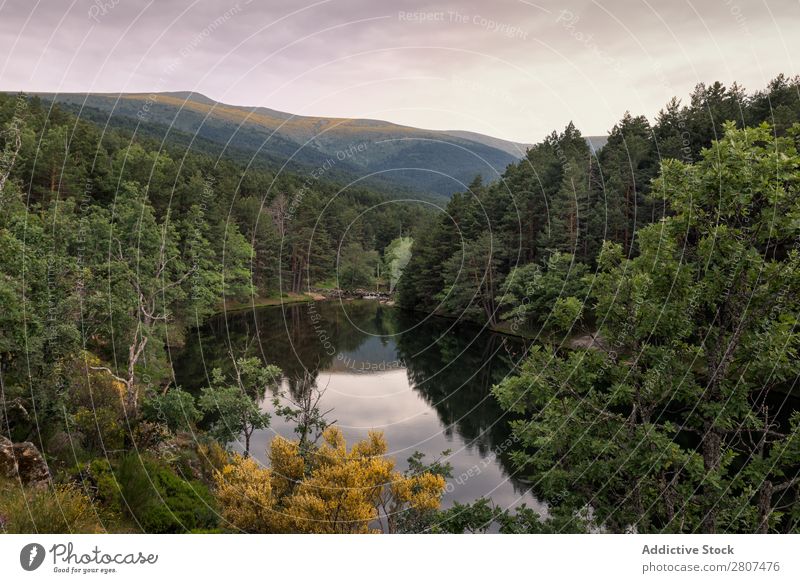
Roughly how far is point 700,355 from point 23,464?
1263 cm

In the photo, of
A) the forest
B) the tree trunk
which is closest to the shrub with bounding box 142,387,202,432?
the forest

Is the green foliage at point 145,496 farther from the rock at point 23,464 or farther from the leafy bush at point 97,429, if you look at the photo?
the leafy bush at point 97,429

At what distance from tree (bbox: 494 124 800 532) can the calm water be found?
367 inches

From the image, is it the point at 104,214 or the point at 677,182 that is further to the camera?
the point at 104,214

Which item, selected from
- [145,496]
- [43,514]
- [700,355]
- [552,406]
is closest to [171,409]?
[145,496]

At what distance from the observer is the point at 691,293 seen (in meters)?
8.71

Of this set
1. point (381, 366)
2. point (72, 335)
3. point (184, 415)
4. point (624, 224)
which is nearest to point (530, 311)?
point (624, 224)

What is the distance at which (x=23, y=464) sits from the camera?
1102 cm

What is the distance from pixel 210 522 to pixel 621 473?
361 inches

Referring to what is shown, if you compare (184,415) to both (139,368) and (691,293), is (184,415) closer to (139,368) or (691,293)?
(139,368)

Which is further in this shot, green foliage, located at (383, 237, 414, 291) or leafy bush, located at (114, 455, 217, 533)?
green foliage, located at (383, 237, 414, 291)
